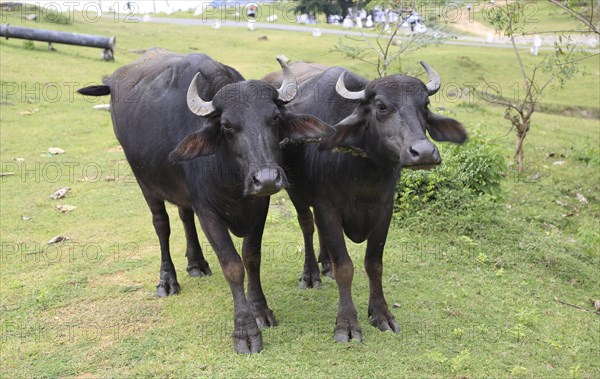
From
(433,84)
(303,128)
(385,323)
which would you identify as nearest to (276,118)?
(303,128)

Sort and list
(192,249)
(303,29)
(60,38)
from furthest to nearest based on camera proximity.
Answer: (303,29), (60,38), (192,249)

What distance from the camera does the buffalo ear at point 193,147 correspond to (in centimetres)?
425

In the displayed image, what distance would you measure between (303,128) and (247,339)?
4.94ft

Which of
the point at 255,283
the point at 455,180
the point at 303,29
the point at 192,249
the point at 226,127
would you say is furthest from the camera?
the point at 303,29

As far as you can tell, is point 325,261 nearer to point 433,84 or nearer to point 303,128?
point 303,128

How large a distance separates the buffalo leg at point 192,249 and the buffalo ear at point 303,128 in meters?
1.90

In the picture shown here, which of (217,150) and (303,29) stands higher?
(217,150)

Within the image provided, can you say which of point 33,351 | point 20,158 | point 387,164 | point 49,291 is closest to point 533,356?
point 387,164

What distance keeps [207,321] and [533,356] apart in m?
2.44

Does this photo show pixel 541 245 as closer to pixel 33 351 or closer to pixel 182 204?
pixel 182 204

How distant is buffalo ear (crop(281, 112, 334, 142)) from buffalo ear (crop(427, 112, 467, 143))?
79 centimetres

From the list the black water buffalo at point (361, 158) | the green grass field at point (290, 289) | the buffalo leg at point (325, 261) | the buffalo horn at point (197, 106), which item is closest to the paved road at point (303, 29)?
the green grass field at point (290, 289)

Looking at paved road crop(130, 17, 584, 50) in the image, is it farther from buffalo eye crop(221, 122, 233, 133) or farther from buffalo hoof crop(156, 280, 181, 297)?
buffalo eye crop(221, 122, 233, 133)

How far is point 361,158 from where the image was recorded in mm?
4477
